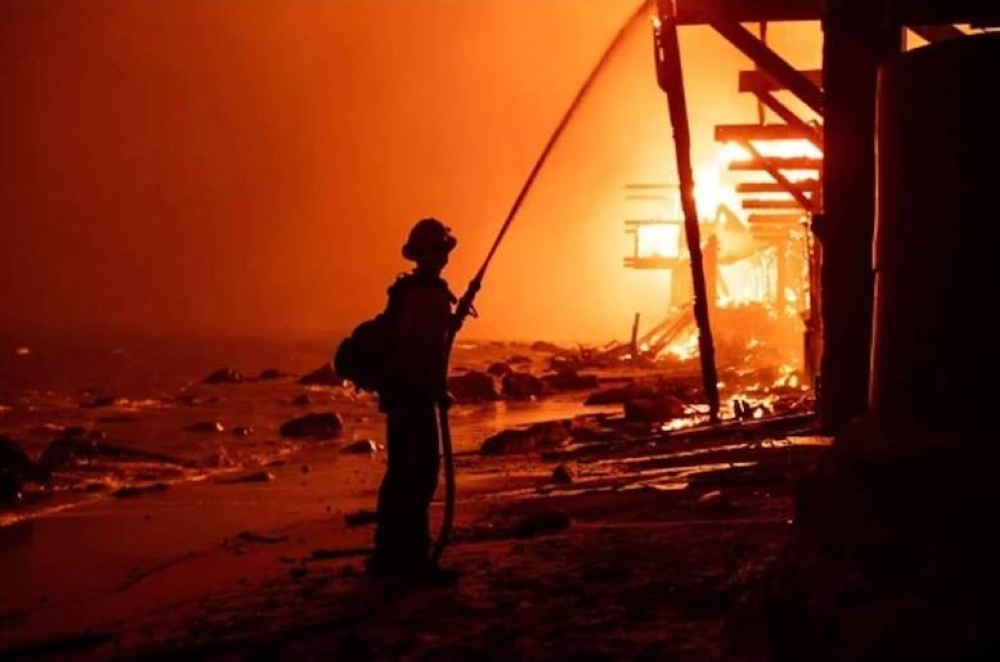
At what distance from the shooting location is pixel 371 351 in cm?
587

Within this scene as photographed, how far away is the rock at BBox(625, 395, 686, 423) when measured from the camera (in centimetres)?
1612

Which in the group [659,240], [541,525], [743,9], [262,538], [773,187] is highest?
[659,240]

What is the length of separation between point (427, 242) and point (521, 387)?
21.7 metres

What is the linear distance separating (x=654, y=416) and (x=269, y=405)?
16.8 m

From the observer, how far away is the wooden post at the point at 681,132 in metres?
8.79

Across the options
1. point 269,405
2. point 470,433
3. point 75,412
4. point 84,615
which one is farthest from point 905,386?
point 75,412

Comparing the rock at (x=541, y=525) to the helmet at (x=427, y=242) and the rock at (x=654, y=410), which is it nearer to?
the helmet at (x=427, y=242)

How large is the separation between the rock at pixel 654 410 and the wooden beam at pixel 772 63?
8.82 metres

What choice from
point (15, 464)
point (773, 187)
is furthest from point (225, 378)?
point (773, 187)

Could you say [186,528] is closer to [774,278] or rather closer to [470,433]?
[470,433]

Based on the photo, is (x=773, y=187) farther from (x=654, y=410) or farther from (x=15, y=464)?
(x=15, y=464)

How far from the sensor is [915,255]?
102 inches

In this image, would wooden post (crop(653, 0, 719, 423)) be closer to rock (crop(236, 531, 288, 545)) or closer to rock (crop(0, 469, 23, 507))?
rock (crop(236, 531, 288, 545))

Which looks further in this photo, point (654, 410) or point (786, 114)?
point (654, 410)
